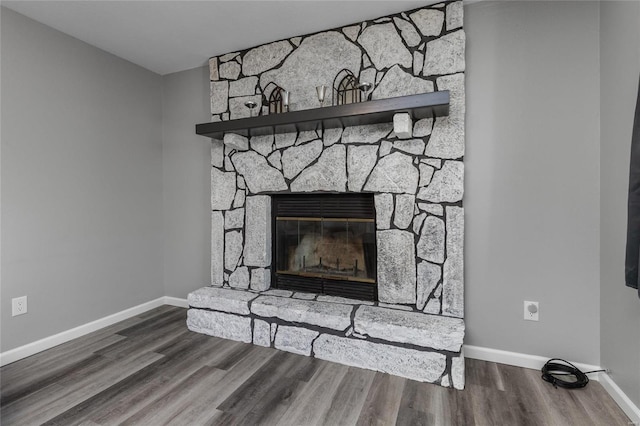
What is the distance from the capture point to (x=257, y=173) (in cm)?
270

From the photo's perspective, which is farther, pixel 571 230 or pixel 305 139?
pixel 305 139

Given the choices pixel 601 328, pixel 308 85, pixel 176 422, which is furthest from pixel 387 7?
pixel 176 422

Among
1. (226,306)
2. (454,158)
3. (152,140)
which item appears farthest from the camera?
(152,140)

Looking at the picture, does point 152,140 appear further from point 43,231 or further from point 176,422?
point 176,422

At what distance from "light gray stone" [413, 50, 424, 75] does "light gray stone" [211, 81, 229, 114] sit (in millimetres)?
1596

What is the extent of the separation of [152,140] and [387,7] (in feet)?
8.03

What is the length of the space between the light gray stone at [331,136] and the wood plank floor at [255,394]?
1558 millimetres

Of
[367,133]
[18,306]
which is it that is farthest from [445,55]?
[18,306]

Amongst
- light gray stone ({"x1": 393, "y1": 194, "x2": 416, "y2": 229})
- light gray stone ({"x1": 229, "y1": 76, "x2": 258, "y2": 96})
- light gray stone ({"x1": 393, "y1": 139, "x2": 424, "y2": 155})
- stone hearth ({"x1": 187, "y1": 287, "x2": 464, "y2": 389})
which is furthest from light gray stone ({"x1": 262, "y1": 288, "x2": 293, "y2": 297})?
light gray stone ({"x1": 229, "y1": 76, "x2": 258, "y2": 96})

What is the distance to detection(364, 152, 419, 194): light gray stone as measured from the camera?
2191 millimetres

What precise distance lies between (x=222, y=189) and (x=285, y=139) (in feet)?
2.45

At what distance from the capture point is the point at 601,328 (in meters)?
1.86

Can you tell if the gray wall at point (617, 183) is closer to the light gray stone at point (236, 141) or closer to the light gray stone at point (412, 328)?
the light gray stone at point (412, 328)

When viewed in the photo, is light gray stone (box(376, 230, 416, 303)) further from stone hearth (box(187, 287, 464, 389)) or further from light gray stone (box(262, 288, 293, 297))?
light gray stone (box(262, 288, 293, 297))
